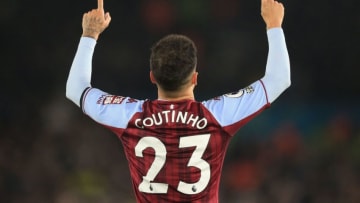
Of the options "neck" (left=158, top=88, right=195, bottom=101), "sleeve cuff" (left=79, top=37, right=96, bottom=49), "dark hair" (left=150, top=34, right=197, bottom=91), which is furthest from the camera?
"sleeve cuff" (left=79, top=37, right=96, bottom=49)

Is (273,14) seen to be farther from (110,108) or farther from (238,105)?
(110,108)

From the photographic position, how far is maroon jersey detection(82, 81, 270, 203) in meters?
3.01

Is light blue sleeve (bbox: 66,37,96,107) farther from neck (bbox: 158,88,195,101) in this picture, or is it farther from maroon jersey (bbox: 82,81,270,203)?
neck (bbox: 158,88,195,101)

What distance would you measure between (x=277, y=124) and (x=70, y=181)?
238 centimetres

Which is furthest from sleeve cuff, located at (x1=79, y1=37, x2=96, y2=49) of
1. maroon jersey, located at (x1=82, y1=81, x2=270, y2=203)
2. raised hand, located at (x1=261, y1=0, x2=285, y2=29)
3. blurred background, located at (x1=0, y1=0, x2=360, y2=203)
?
blurred background, located at (x1=0, y1=0, x2=360, y2=203)

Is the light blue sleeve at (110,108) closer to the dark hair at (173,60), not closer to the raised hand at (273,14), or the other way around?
the dark hair at (173,60)

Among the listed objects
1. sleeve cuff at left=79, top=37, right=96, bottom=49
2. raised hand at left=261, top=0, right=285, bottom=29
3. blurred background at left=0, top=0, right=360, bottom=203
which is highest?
raised hand at left=261, top=0, right=285, bottom=29

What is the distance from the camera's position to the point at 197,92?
830cm

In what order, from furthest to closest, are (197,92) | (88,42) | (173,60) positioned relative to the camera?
(197,92)
(88,42)
(173,60)

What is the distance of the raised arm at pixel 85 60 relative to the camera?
3.21 metres

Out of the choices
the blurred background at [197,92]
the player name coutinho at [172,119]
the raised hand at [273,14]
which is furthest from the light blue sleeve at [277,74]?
the blurred background at [197,92]

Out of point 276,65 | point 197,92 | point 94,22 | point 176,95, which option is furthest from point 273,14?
point 197,92

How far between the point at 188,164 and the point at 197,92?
5.31 metres
